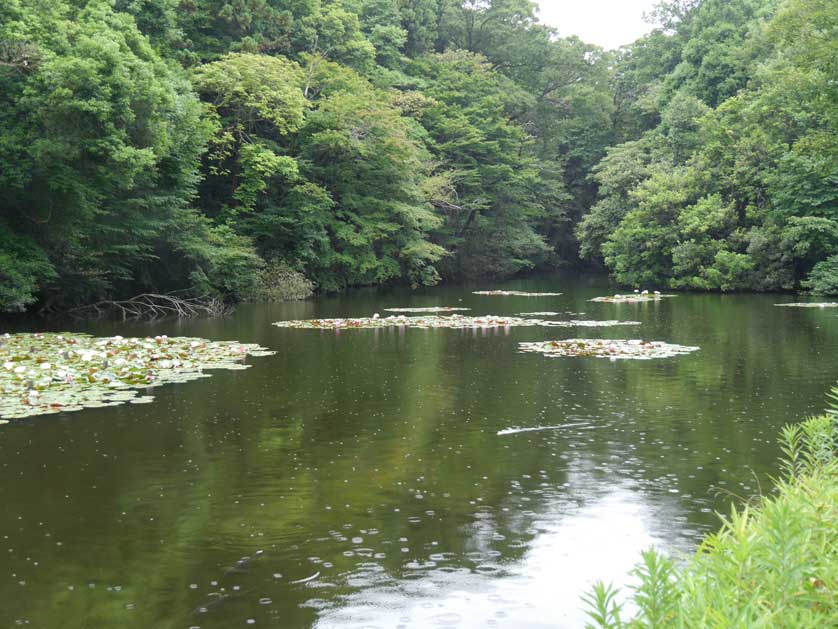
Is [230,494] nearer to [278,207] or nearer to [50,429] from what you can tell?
[50,429]

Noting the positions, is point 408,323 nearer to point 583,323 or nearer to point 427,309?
point 583,323

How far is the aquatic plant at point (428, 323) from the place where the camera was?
2130 cm

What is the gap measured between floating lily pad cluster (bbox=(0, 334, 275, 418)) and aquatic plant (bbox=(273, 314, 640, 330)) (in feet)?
15.3

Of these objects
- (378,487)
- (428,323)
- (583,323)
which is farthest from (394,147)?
(378,487)

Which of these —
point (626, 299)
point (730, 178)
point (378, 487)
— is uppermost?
point (730, 178)

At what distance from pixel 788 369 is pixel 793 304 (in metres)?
15.6

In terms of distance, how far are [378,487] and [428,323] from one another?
1486 centimetres

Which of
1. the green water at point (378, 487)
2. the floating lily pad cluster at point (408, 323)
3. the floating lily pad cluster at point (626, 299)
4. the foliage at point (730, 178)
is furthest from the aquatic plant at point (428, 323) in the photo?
the foliage at point (730, 178)

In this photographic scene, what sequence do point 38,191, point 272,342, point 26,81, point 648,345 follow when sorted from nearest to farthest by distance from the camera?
point 648,345 < point 272,342 < point 26,81 < point 38,191

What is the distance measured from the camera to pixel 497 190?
49781mm

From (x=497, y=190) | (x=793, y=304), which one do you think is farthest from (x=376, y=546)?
(x=497, y=190)

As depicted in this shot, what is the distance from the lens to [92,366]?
1264cm

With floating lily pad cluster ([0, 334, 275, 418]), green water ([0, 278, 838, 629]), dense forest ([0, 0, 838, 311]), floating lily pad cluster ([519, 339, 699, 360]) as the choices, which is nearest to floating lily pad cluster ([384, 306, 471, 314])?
dense forest ([0, 0, 838, 311])

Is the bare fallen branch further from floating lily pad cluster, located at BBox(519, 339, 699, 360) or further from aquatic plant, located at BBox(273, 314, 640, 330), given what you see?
floating lily pad cluster, located at BBox(519, 339, 699, 360)
